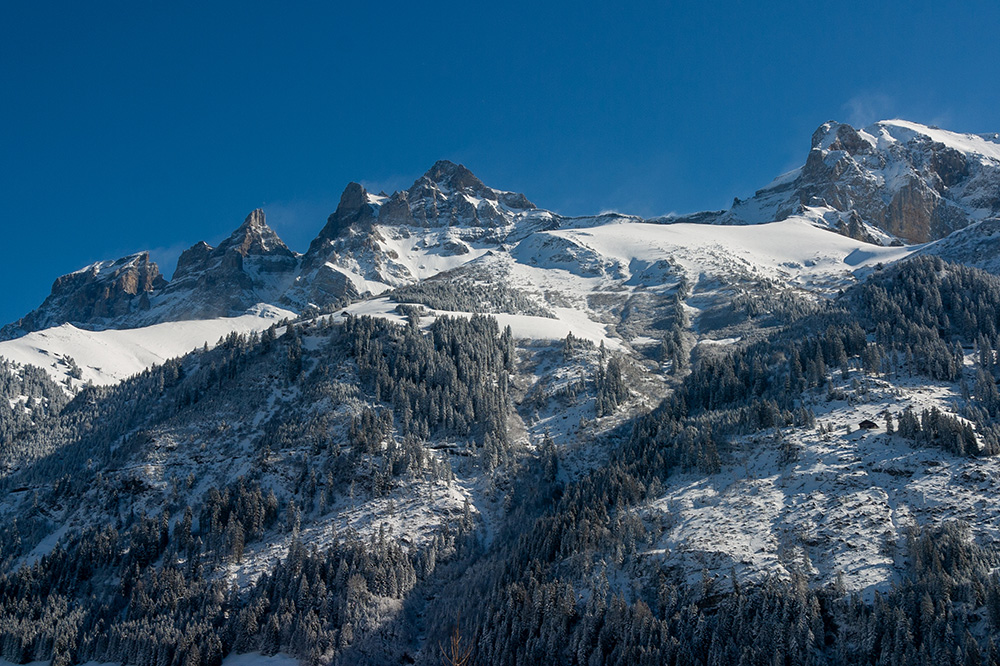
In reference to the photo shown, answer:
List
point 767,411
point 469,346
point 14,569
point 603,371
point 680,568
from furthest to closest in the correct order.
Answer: point 469,346 → point 603,371 → point 14,569 → point 767,411 → point 680,568

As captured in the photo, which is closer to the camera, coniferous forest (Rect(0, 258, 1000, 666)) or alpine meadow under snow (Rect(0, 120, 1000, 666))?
coniferous forest (Rect(0, 258, 1000, 666))

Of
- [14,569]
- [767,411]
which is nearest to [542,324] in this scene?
[767,411]

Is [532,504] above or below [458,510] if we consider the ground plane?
above

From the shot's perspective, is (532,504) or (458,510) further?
(532,504)

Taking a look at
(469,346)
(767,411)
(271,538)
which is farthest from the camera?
(469,346)

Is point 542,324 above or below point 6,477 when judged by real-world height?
above

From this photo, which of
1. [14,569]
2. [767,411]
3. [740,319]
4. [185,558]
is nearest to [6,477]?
[14,569]

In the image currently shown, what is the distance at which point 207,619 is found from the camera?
86.4m

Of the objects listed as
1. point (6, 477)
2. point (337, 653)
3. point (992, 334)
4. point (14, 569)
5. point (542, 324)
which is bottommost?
point (337, 653)

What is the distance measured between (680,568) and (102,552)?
87.3 meters

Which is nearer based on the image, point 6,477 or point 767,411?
point 767,411

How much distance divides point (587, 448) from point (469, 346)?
4268 centimetres

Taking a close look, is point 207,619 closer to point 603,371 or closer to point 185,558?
point 185,558

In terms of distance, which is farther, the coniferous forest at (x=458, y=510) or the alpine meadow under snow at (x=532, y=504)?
the alpine meadow under snow at (x=532, y=504)
